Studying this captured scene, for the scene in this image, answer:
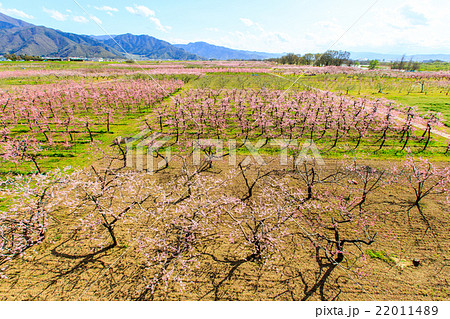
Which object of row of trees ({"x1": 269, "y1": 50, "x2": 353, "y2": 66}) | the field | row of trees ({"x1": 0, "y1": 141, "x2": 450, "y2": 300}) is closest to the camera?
the field

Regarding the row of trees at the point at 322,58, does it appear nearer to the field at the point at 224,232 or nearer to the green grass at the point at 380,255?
the field at the point at 224,232

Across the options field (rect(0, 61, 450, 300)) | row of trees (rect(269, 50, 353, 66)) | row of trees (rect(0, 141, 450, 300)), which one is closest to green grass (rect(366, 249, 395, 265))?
field (rect(0, 61, 450, 300))

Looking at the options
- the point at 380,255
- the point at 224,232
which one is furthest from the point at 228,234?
the point at 380,255

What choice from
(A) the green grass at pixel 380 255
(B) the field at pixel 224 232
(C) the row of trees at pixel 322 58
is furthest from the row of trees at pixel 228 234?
(C) the row of trees at pixel 322 58

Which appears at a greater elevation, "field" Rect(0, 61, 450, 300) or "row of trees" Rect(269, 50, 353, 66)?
"row of trees" Rect(269, 50, 353, 66)

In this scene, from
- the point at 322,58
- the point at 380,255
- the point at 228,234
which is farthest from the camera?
the point at 322,58

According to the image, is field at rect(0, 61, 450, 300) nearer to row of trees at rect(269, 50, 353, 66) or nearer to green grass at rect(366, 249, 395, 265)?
green grass at rect(366, 249, 395, 265)

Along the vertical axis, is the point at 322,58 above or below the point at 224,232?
above

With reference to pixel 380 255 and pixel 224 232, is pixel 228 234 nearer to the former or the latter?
pixel 224 232

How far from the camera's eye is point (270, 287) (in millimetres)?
6613

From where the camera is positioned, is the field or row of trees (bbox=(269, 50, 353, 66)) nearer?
the field

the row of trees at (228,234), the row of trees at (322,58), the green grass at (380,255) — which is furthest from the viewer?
the row of trees at (322,58)

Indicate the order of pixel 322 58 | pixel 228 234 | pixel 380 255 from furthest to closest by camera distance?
pixel 322 58
pixel 228 234
pixel 380 255

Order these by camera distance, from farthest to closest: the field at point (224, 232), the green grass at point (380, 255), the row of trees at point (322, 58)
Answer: the row of trees at point (322, 58) < the green grass at point (380, 255) < the field at point (224, 232)
